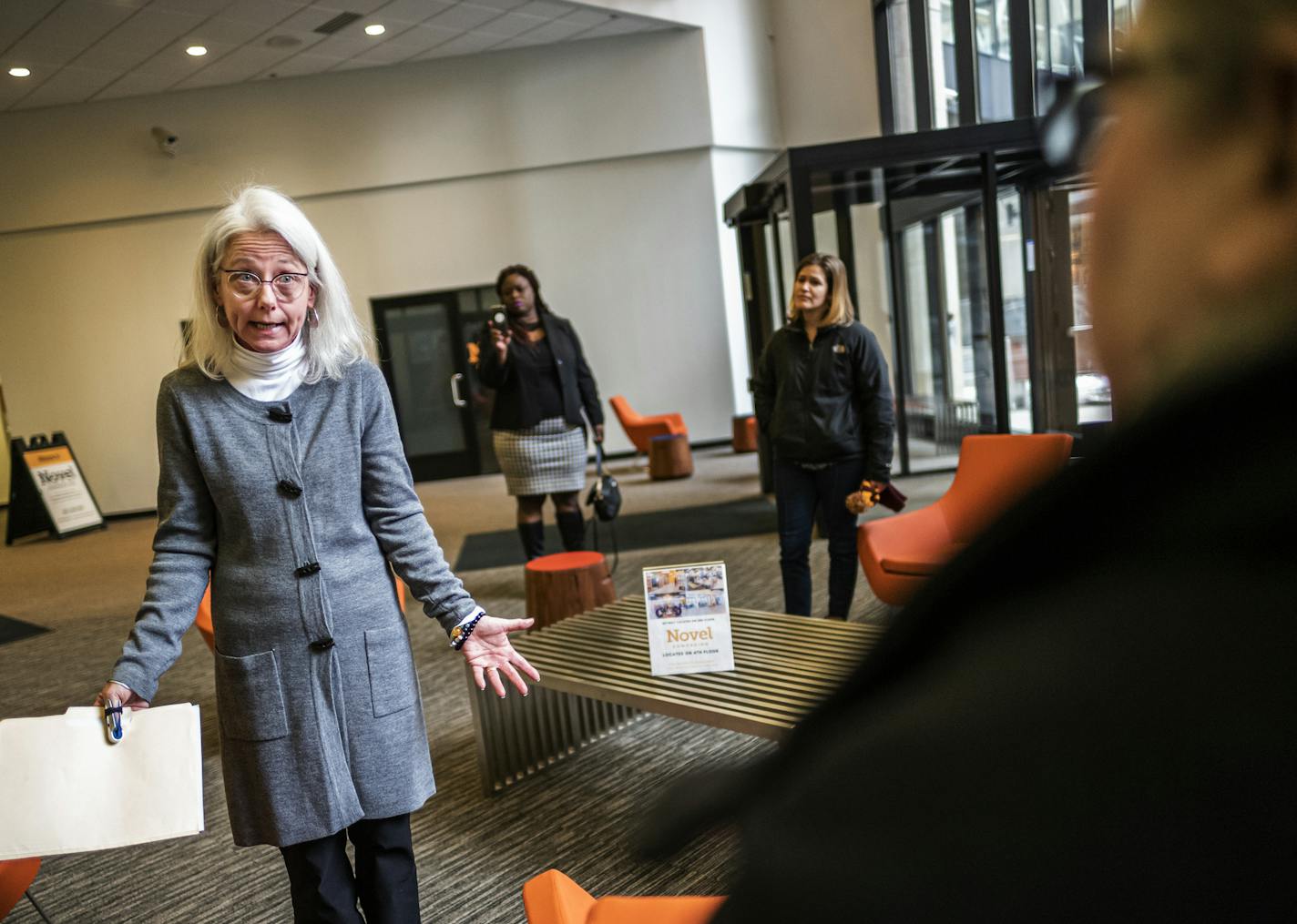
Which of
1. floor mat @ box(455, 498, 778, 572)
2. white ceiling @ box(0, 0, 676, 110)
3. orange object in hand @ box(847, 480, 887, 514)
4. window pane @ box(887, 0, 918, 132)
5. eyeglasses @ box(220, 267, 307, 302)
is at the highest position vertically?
white ceiling @ box(0, 0, 676, 110)

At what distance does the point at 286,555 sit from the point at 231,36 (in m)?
9.54

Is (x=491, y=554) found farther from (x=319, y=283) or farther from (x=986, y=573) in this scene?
(x=986, y=573)

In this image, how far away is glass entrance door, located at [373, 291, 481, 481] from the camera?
38.4 ft

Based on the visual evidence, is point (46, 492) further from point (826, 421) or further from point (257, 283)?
point (257, 283)

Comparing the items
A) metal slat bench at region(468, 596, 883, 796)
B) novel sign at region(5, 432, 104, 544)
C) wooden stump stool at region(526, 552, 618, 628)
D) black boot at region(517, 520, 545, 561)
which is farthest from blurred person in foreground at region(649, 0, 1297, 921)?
novel sign at region(5, 432, 104, 544)

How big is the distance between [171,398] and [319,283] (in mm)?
352

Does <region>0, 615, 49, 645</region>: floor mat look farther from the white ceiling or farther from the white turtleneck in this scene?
the white turtleneck

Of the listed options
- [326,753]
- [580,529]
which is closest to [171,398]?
[326,753]

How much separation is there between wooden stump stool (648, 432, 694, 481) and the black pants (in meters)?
8.05

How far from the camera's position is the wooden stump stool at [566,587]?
14.7ft

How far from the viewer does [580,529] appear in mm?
5625

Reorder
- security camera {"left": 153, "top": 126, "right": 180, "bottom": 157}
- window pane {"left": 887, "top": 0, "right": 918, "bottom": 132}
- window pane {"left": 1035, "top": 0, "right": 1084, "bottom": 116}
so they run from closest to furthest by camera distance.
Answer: window pane {"left": 1035, "top": 0, "right": 1084, "bottom": 116}
window pane {"left": 887, "top": 0, "right": 918, "bottom": 132}
security camera {"left": 153, "top": 126, "right": 180, "bottom": 157}

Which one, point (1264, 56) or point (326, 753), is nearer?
point (1264, 56)

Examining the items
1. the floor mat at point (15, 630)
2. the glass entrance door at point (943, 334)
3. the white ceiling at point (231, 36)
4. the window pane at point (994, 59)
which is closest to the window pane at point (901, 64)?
the window pane at point (994, 59)
